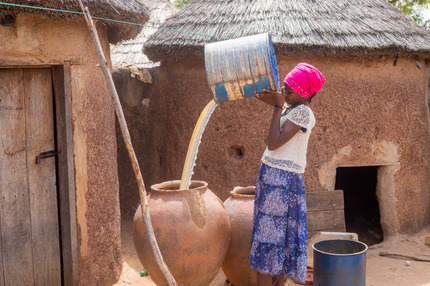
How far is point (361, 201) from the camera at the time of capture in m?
7.13

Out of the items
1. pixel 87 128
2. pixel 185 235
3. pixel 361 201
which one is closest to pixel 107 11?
pixel 87 128

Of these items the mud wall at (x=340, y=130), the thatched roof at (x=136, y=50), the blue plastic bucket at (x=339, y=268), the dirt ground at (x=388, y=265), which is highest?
the thatched roof at (x=136, y=50)

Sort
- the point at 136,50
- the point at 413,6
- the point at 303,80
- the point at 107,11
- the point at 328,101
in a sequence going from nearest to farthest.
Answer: the point at 303,80, the point at 107,11, the point at 328,101, the point at 136,50, the point at 413,6

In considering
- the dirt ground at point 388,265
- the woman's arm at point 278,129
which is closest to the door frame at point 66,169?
the dirt ground at point 388,265

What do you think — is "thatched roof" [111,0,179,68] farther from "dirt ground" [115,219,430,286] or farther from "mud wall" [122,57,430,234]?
"dirt ground" [115,219,430,286]

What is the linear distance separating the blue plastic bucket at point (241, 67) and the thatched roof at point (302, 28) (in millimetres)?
1645

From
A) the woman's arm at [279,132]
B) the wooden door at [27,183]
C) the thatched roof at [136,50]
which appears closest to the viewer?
the woman's arm at [279,132]

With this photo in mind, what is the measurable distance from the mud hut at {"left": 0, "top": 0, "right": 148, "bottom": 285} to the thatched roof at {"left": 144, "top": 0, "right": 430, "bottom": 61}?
120 centimetres

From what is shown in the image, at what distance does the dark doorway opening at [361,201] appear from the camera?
6.21 meters

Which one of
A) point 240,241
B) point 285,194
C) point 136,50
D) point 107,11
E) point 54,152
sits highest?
point 136,50

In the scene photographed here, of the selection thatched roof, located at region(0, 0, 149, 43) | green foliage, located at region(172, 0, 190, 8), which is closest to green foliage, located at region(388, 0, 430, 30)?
green foliage, located at region(172, 0, 190, 8)

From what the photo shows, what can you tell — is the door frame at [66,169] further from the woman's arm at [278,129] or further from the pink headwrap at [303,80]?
the pink headwrap at [303,80]

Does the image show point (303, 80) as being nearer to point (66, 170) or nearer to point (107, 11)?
point (107, 11)

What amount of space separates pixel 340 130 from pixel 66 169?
112 inches
